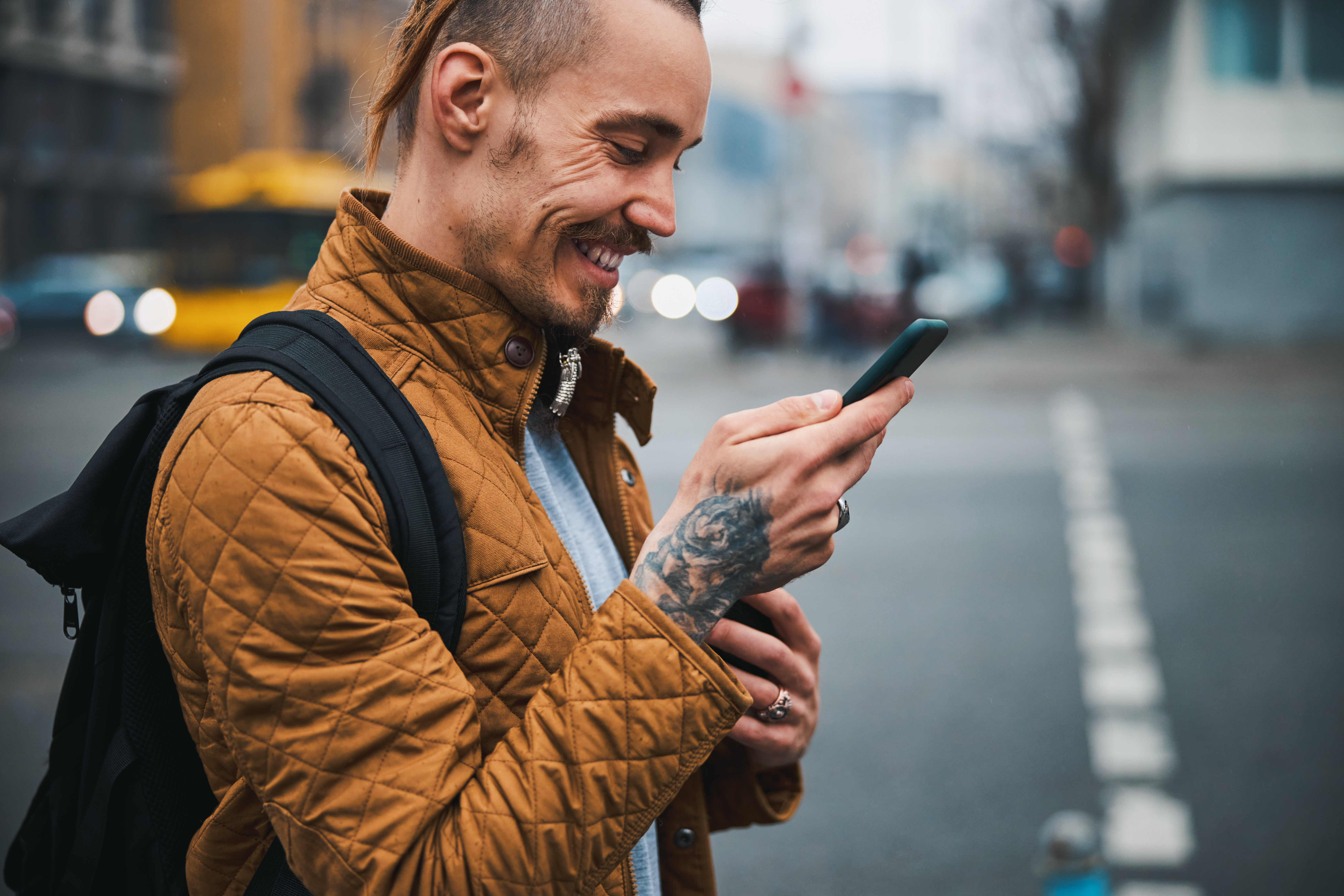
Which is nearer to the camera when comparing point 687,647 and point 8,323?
point 687,647

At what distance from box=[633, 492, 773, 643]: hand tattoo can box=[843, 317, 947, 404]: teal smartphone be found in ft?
0.64

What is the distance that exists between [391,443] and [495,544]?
0.16m

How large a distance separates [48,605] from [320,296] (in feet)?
18.5

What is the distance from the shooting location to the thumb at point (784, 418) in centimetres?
126

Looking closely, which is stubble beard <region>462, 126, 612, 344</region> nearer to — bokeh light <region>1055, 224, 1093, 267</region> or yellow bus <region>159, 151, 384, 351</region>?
→ yellow bus <region>159, 151, 384, 351</region>

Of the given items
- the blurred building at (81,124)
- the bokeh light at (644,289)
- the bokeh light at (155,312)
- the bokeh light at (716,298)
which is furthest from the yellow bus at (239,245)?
the blurred building at (81,124)

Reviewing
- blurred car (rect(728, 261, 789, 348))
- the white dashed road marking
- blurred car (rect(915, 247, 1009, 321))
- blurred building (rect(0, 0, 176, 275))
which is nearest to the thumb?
the white dashed road marking

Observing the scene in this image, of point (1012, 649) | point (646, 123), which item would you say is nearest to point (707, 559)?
point (646, 123)

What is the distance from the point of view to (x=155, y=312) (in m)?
19.0

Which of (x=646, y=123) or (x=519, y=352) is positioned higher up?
(x=646, y=123)

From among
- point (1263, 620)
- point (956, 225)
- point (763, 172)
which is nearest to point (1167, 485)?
point (1263, 620)

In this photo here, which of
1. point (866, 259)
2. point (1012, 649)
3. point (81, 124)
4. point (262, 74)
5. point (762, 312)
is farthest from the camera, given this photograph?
point (262, 74)

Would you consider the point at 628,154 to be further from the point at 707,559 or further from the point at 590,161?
the point at 707,559

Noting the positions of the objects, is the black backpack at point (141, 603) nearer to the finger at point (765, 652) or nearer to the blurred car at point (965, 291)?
the finger at point (765, 652)
